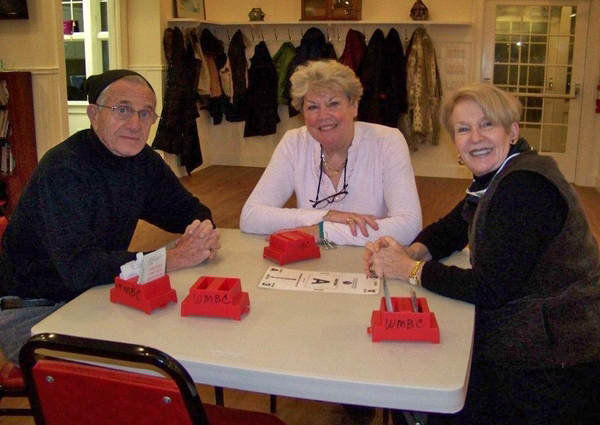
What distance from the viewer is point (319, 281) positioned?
164 cm

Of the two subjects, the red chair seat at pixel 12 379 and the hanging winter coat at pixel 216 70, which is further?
the hanging winter coat at pixel 216 70

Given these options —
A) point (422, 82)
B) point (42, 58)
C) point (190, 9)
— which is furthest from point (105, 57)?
point (422, 82)

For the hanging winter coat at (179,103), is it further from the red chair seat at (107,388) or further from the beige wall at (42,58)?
the red chair seat at (107,388)

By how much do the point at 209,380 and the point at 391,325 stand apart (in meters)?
0.37

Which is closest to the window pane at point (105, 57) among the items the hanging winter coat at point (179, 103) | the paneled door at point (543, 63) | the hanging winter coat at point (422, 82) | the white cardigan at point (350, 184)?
the hanging winter coat at point (179, 103)

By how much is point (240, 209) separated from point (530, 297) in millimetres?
4183

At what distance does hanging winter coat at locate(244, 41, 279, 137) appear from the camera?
23.4 ft

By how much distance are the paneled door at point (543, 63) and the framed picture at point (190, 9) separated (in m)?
3.15

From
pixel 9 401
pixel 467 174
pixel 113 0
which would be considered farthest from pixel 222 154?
pixel 9 401

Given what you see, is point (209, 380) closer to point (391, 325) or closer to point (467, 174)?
point (391, 325)

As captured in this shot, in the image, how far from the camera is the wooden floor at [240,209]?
236cm

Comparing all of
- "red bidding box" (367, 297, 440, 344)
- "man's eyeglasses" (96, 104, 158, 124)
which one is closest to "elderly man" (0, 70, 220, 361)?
"man's eyeglasses" (96, 104, 158, 124)

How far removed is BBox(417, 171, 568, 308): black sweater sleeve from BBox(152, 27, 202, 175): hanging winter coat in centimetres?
525

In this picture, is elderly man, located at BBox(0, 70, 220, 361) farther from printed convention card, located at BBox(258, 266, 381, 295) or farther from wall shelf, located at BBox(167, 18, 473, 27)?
wall shelf, located at BBox(167, 18, 473, 27)
